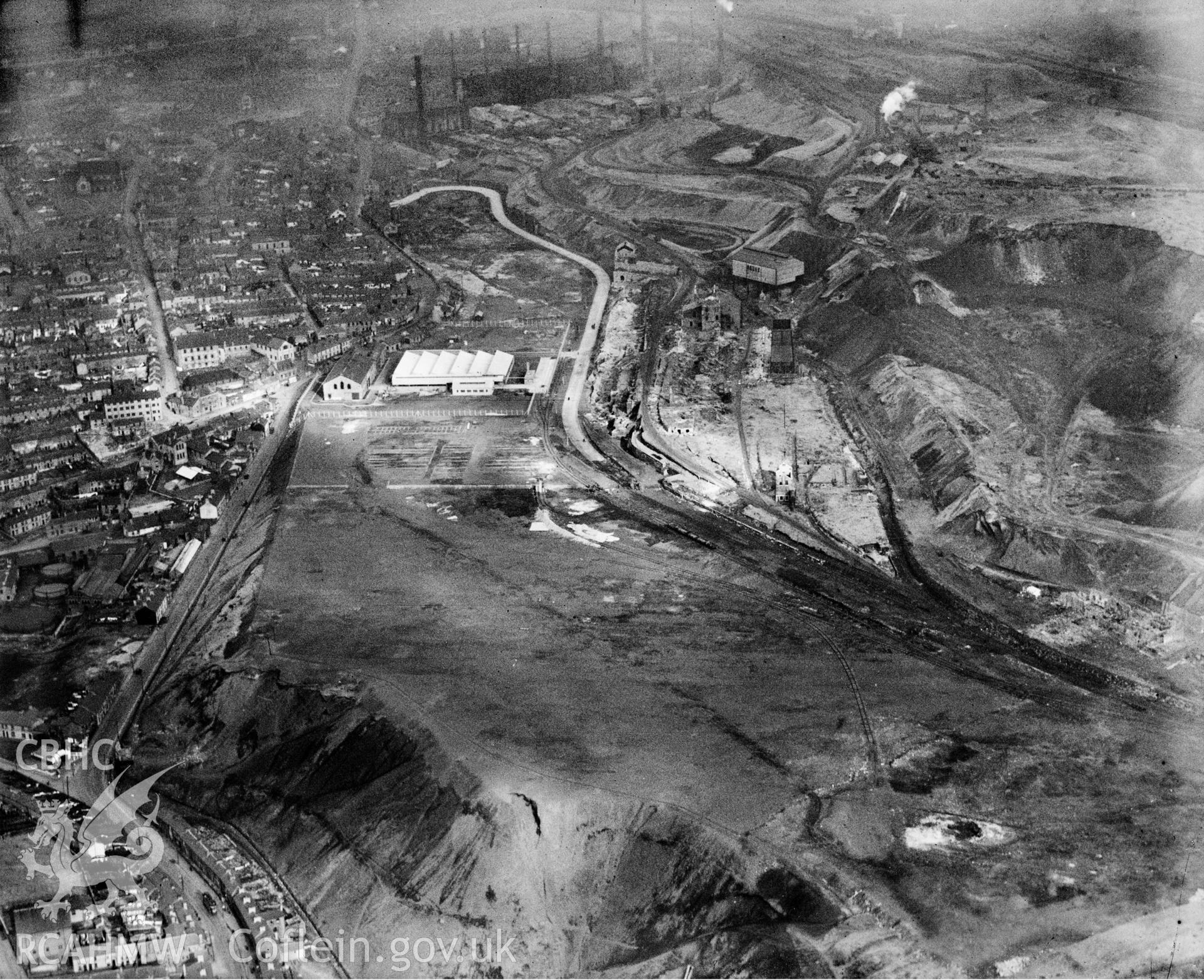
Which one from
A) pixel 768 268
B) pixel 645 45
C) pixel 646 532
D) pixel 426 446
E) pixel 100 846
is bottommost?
pixel 645 45

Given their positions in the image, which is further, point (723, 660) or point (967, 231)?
point (967, 231)

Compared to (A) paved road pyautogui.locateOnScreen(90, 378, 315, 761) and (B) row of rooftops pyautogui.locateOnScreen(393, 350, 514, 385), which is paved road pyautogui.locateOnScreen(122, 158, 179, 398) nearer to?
(A) paved road pyautogui.locateOnScreen(90, 378, 315, 761)

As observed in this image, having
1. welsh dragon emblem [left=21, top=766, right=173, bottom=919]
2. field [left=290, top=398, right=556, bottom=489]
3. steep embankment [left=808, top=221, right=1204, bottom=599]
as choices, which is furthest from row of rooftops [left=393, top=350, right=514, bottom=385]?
welsh dragon emblem [left=21, top=766, right=173, bottom=919]

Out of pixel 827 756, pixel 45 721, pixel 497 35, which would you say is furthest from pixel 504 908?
pixel 497 35

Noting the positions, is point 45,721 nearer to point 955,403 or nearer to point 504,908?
point 504,908

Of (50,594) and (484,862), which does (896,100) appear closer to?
(50,594)

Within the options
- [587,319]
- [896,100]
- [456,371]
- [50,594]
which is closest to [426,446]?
[456,371]
